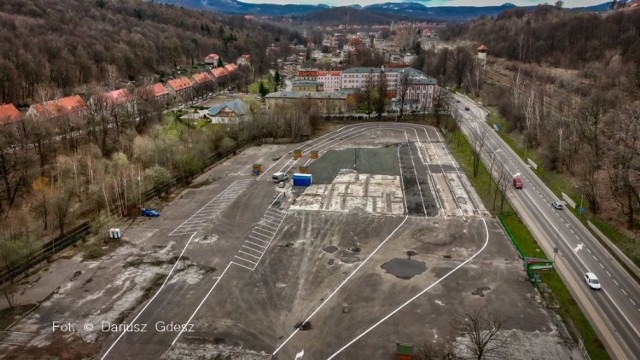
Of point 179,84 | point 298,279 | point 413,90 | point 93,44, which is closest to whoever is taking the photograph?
point 298,279

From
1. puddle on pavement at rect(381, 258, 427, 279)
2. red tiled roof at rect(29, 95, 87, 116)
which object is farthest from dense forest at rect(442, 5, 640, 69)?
red tiled roof at rect(29, 95, 87, 116)

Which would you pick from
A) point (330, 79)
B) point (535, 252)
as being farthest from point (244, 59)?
point (535, 252)

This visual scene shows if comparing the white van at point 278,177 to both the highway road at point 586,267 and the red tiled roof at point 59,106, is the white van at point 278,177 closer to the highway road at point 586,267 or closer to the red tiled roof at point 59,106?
the highway road at point 586,267

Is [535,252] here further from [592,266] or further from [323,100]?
[323,100]

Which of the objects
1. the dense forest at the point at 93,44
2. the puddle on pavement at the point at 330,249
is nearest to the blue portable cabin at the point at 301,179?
the puddle on pavement at the point at 330,249

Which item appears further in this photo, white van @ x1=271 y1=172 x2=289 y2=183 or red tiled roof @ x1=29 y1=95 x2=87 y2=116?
red tiled roof @ x1=29 y1=95 x2=87 y2=116

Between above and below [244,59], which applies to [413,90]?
below

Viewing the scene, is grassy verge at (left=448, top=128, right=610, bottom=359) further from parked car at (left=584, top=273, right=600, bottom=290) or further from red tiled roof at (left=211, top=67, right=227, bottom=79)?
red tiled roof at (left=211, top=67, right=227, bottom=79)
